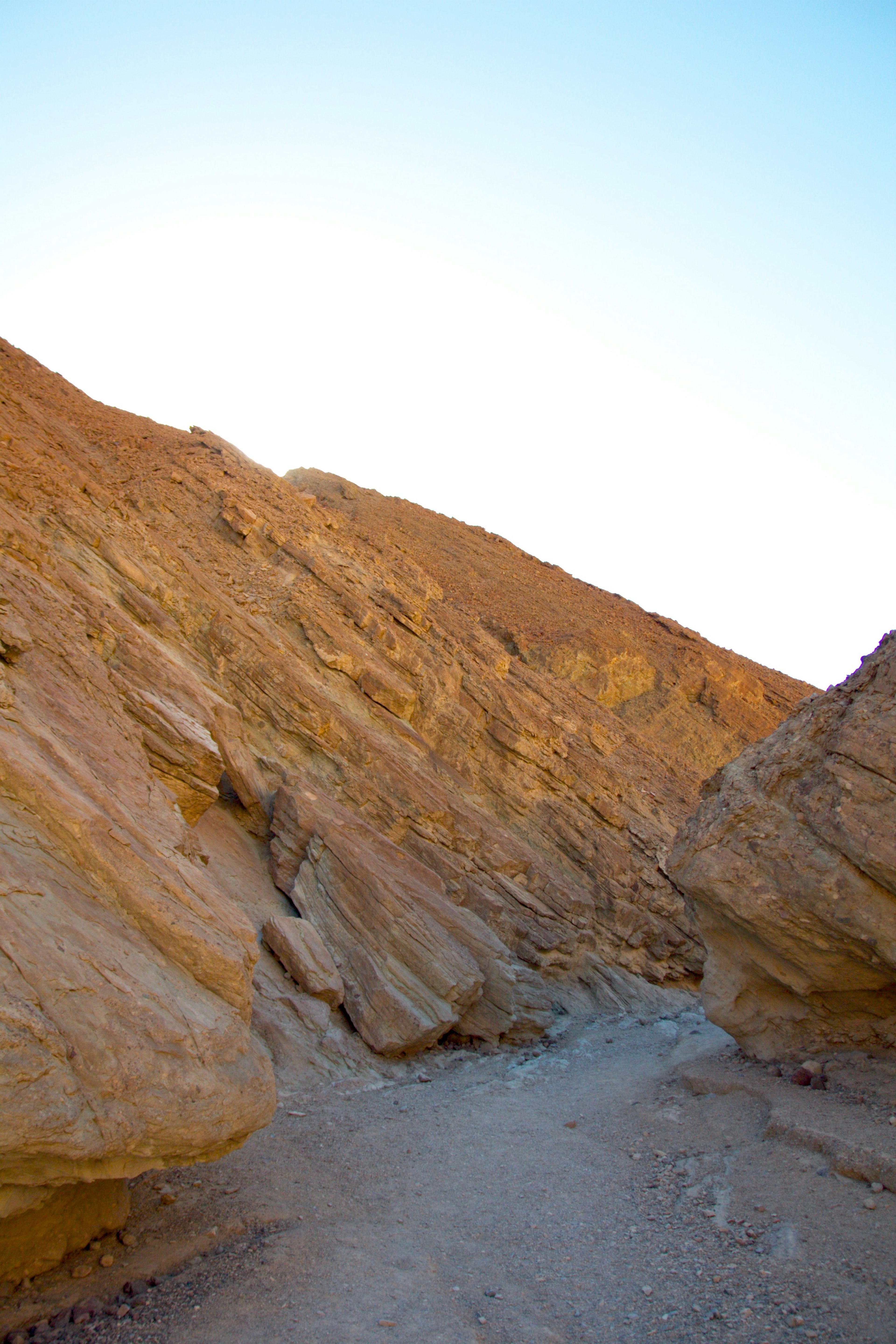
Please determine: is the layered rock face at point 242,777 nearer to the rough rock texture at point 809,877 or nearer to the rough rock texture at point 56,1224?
the rough rock texture at point 56,1224

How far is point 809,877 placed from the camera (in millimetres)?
10914

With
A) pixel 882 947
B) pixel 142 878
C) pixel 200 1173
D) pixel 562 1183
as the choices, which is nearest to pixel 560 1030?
pixel 562 1183

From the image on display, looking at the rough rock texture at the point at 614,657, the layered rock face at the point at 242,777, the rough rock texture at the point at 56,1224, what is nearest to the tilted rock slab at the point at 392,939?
the layered rock face at the point at 242,777

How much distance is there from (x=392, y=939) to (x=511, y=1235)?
303 inches

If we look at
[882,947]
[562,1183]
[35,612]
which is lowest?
[562,1183]

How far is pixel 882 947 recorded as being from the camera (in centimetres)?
995

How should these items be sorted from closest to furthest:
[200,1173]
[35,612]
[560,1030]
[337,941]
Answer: [200,1173] < [35,612] < [337,941] < [560,1030]

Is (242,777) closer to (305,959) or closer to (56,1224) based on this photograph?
(305,959)

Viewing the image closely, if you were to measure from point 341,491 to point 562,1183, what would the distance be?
41.5m

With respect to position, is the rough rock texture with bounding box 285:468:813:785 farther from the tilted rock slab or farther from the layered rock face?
the tilted rock slab

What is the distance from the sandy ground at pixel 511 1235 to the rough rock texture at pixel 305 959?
2.48 meters

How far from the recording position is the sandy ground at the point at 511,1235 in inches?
252

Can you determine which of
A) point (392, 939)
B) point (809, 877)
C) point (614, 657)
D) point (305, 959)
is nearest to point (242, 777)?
point (305, 959)

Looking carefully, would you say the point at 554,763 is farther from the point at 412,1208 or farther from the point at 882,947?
the point at 412,1208
